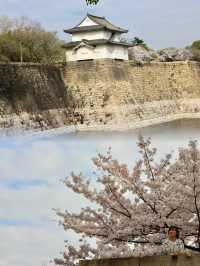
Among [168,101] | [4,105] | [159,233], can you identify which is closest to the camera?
[159,233]

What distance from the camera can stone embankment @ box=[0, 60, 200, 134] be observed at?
1005 centimetres

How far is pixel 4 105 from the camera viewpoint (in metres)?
9.57

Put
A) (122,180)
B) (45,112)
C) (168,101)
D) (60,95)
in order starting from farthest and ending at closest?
(168,101) < (60,95) < (45,112) < (122,180)

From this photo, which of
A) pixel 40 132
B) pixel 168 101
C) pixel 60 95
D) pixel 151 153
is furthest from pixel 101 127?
pixel 151 153

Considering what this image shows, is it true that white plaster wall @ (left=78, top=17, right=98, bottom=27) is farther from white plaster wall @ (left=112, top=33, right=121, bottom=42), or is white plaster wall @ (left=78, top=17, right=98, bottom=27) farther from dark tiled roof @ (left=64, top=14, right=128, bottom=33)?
white plaster wall @ (left=112, top=33, right=121, bottom=42)

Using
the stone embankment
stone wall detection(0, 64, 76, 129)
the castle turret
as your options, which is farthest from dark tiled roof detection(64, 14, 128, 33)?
stone wall detection(0, 64, 76, 129)

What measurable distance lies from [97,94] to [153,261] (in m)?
10.6

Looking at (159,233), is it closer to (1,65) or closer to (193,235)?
(193,235)

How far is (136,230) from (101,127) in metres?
9.19

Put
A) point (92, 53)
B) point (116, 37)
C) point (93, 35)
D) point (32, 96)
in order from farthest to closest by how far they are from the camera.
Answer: point (116, 37) < point (93, 35) < point (92, 53) < point (32, 96)

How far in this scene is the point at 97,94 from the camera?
39.6 feet

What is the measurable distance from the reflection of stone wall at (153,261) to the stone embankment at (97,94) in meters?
8.05

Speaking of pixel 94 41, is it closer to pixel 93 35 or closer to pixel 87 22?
pixel 93 35

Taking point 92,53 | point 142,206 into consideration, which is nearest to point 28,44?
point 92,53
